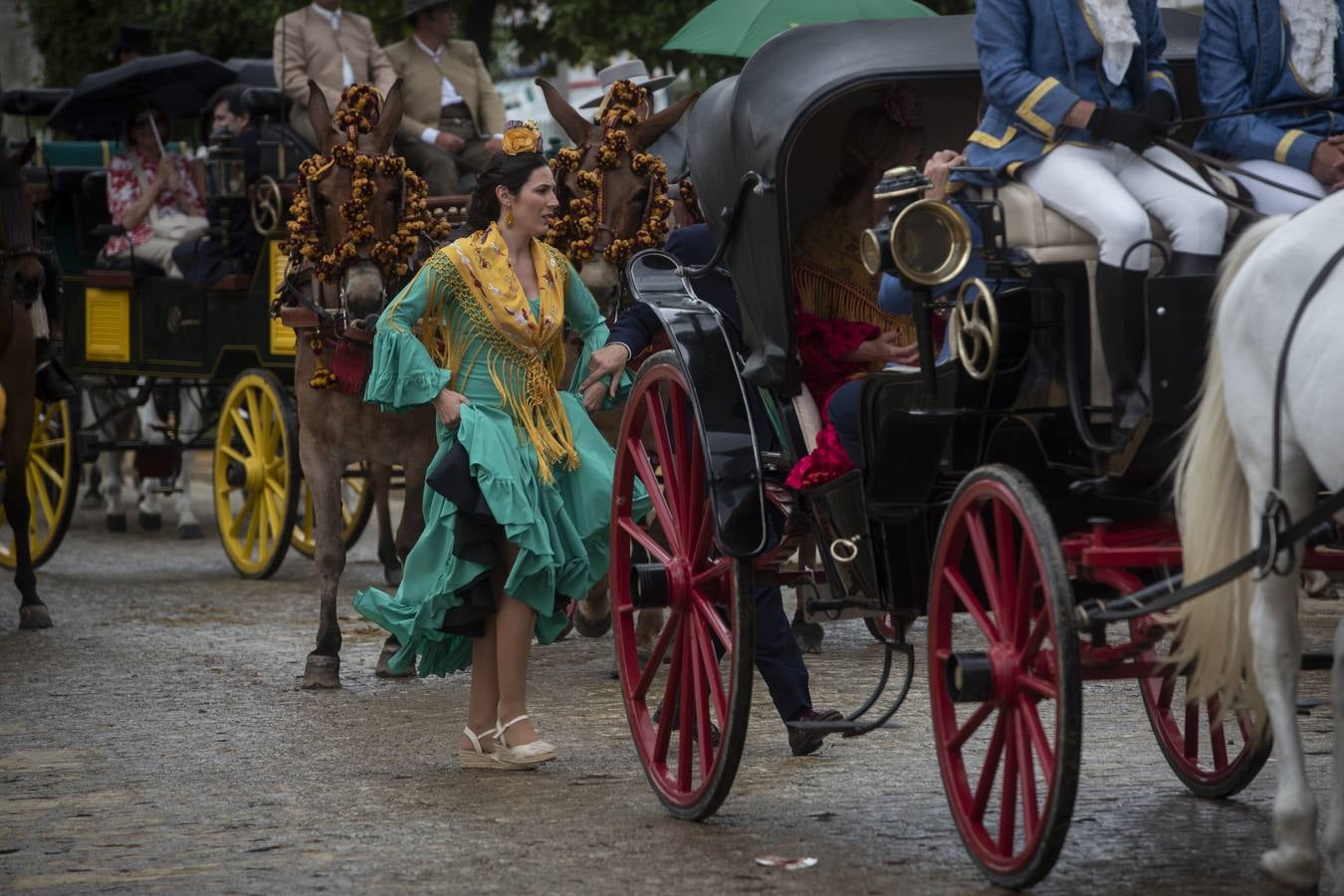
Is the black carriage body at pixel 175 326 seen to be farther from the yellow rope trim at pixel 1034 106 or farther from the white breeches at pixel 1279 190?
the white breeches at pixel 1279 190

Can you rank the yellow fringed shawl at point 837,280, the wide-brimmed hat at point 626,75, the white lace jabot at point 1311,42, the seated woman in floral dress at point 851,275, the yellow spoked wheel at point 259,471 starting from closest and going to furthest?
the white lace jabot at point 1311,42, the seated woman in floral dress at point 851,275, the yellow fringed shawl at point 837,280, the wide-brimmed hat at point 626,75, the yellow spoked wheel at point 259,471

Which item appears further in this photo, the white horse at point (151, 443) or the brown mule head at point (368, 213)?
the white horse at point (151, 443)

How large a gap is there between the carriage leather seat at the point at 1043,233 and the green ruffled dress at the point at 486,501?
Answer: 2.00 meters

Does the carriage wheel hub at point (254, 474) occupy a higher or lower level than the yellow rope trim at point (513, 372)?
lower

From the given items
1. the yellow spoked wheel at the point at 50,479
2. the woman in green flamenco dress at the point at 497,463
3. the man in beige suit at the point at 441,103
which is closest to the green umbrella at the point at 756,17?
the man in beige suit at the point at 441,103

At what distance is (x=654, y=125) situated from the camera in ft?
29.1

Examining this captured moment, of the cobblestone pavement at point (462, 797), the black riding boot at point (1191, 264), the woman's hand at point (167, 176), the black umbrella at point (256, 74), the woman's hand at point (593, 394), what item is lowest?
the cobblestone pavement at point (462, 797)

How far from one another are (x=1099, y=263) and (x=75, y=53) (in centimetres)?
2398

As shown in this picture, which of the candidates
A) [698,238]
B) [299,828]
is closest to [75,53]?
[698,238]

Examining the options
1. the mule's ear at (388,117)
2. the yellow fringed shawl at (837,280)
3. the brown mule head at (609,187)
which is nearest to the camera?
the yellow fringed shawl at (837,280)

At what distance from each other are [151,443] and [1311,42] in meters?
9.53

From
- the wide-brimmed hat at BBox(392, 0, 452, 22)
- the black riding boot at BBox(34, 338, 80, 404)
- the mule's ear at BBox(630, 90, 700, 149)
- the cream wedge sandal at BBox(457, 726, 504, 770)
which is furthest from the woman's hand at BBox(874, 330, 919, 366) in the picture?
the wide-brimmed hat at BBox(392, 0, 452, 22)

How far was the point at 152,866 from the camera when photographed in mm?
5379

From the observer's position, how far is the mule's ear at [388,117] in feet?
28.6
